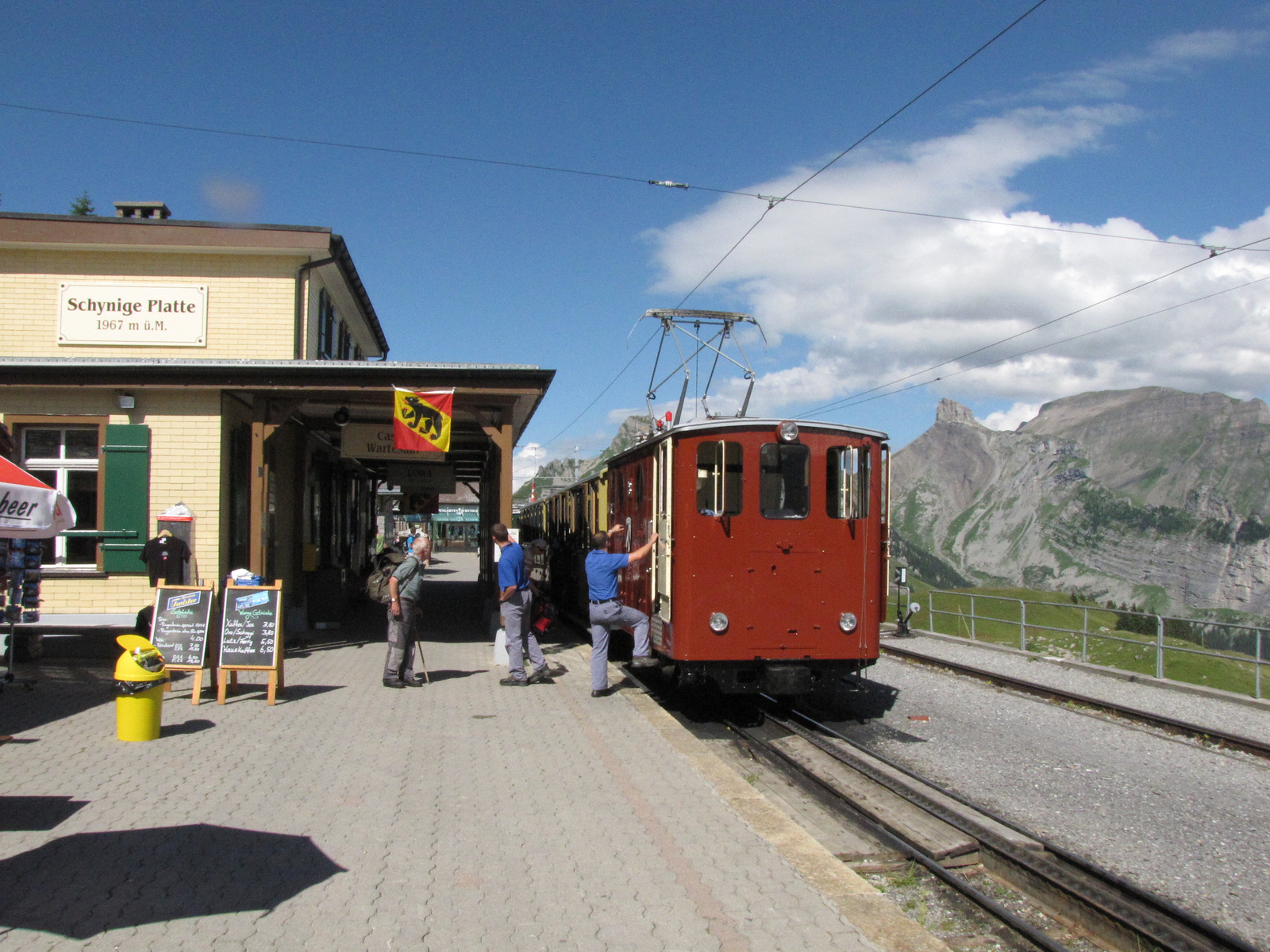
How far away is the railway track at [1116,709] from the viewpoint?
8.64 m

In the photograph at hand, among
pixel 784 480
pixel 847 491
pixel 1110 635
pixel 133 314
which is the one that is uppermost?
pixel 133 314

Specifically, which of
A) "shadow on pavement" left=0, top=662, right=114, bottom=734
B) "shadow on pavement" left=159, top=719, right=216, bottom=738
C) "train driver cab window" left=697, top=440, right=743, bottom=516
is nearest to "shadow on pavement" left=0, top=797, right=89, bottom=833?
"shadow on pavement" left=159, top=719, right=216, bottom=738

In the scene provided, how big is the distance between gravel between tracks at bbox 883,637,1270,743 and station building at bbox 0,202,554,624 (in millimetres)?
7582

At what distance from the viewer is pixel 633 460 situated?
10.9m

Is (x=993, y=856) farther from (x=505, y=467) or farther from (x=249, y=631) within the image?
(x=505, y=467)

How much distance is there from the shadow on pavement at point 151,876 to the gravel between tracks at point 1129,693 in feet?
27.9

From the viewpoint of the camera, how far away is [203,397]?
39.7 ft

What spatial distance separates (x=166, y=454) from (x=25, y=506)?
22.0 feet

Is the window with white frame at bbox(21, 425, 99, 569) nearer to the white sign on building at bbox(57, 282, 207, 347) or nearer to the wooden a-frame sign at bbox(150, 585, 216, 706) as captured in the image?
the white sign on building at bbox(57, 282, 207, 347)

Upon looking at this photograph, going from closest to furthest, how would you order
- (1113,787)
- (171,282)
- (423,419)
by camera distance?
(1113,787), (423,419), (171,282)

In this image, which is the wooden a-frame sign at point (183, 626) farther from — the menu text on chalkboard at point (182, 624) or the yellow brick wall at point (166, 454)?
the yellow brick wall at point (166, 454)

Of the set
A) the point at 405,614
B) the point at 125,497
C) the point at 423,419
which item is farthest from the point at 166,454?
the point at 405,614

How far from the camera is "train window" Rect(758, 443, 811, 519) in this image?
29.5ft

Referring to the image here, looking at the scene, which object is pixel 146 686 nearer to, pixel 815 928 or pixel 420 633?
pixel 815 928
